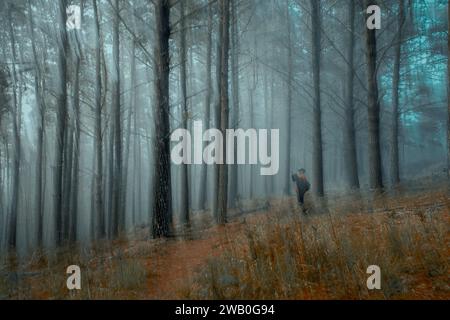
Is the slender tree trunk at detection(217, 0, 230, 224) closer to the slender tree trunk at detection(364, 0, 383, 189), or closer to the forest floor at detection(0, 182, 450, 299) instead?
the forest floor at detection(0, 182, 450, 299)

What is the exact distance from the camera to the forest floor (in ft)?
11.8

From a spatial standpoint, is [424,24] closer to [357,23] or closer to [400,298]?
[357,23]

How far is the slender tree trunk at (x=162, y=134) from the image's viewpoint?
704 centimetres

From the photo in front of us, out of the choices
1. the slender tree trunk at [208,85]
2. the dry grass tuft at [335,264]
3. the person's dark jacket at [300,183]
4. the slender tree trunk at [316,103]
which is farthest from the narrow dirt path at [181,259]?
the slender tree trunk at [208,85]

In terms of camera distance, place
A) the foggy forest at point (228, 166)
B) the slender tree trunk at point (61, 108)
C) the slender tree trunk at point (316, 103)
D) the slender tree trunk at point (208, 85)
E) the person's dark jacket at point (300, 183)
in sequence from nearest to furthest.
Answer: the foggy forest at point (228, 166), the person's dark jacket at point (300, 183), the slender tree trunk at point (61, 108), the slender tree trunk at point (316, 103), the slender tree trunk at point (208, 85)

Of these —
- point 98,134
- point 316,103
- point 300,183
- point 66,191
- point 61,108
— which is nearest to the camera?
point 300,183

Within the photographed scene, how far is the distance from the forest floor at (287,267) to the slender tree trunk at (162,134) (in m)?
0.89

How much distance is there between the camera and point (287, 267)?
3930 mm

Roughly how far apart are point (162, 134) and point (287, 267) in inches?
171

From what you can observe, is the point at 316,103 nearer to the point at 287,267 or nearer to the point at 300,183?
the point at 300,183

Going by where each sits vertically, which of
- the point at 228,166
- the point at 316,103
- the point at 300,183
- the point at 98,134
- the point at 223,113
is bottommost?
the point at 300,183

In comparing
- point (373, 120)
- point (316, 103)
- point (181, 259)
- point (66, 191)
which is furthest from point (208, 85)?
point (181, 259)

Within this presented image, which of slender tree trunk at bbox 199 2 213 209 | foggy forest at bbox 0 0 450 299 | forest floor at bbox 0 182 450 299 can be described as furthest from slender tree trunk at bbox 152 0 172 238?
slender tree trunk at bbox 199 2 213 209

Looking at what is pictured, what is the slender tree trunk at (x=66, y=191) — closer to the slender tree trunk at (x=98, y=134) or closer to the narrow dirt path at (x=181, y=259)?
the slender tree trunk at (x=98, y=134)
